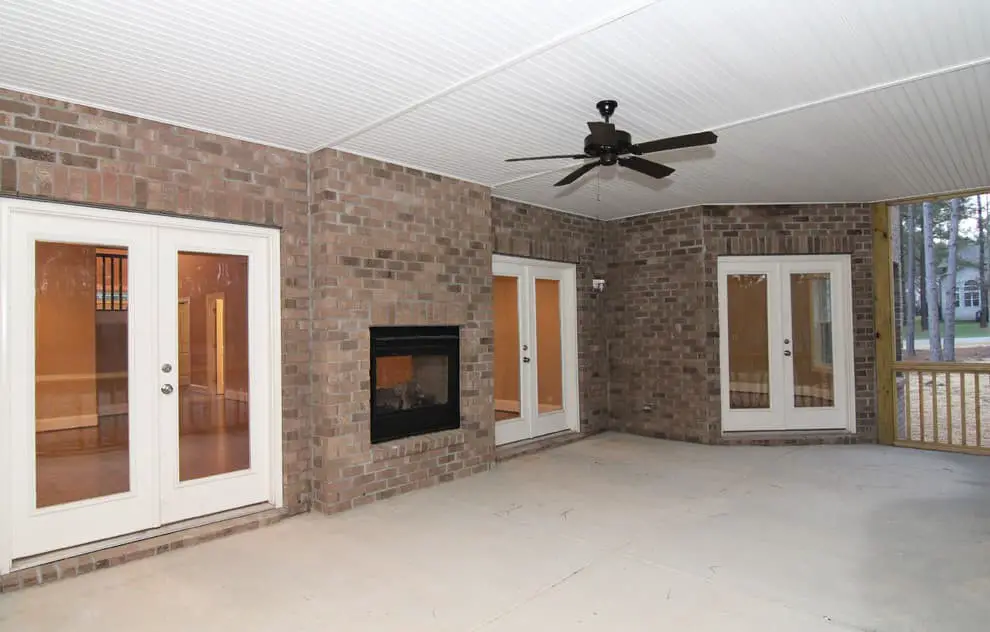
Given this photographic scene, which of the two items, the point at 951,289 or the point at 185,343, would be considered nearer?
the point at 185,343

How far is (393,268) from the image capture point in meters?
4.83

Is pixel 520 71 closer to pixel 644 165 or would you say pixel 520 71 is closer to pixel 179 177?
pixel 644 165

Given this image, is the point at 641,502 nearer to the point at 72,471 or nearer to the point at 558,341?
the point at 558,341

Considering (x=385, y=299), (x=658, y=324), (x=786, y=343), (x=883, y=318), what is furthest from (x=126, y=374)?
(x=883, y=318)

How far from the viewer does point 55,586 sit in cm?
322

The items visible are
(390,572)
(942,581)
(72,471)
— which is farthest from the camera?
(72,471)

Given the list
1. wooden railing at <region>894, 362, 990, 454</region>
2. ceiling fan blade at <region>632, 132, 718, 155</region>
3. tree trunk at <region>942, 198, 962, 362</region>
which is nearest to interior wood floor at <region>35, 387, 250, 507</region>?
ceiling fan blade at <region>632, 132, 718, 155</region>

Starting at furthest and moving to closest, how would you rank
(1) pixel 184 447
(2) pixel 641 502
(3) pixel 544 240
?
(3) pixel 544 240
(2) pixel 641 502
(1) pixel 184 447

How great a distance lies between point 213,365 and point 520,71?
2.75m

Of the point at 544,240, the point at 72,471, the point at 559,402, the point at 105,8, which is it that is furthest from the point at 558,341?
the point at 105,8

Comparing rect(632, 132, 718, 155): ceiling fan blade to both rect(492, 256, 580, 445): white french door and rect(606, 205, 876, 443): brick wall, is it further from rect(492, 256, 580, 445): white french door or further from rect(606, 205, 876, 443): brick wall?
rect(606, 205, 876, 443): brick wall

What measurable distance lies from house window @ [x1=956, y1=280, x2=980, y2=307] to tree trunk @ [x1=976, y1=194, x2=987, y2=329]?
4 cm

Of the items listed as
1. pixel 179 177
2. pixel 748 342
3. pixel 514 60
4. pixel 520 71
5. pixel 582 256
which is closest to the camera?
pixel 514 60

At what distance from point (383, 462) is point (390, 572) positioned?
56.8 inches
